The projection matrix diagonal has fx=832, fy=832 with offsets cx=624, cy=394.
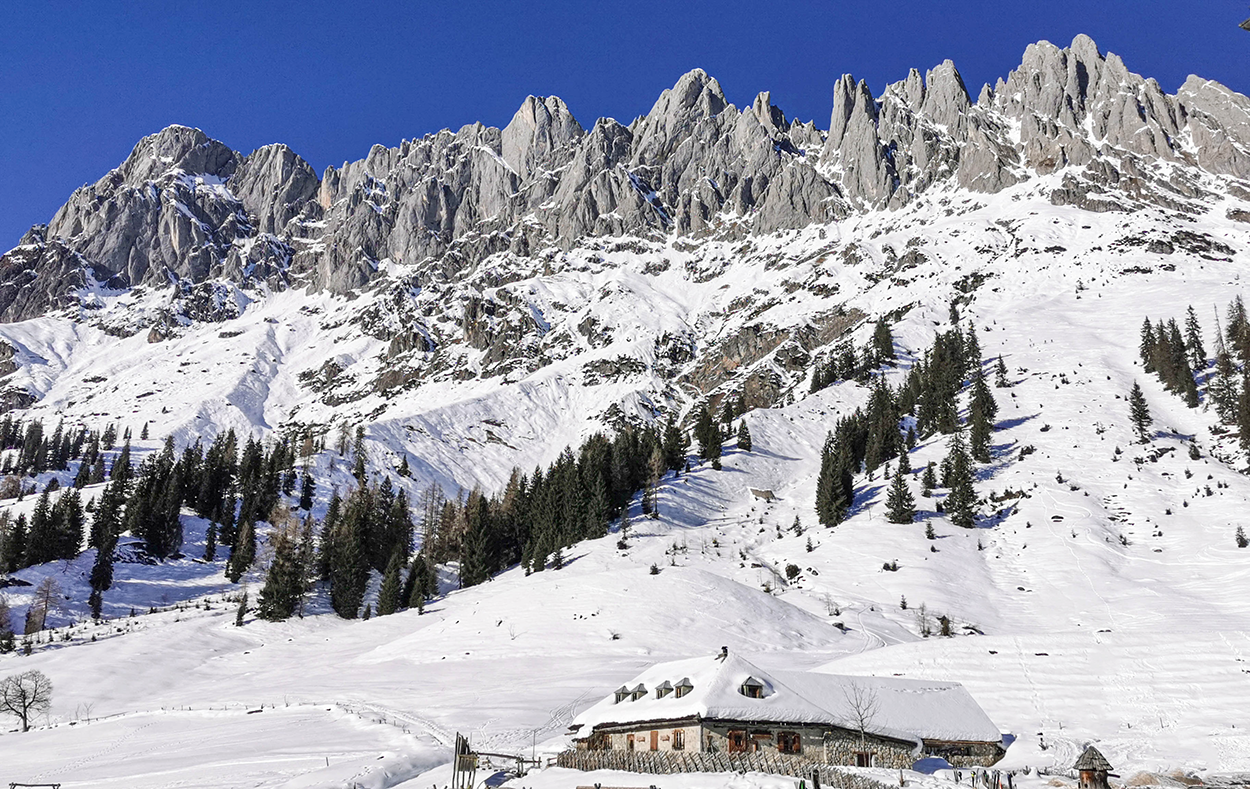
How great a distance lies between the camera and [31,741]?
47.8m

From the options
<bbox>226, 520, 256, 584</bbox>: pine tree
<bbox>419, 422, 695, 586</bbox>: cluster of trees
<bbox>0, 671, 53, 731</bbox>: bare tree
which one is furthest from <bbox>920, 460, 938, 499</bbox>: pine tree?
<bbox>0, 671, 53, 731</bbox>: bare tree

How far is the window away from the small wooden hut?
13399 millimetres

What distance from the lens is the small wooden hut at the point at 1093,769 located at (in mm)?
27562

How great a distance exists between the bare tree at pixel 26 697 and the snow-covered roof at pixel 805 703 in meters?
38.7

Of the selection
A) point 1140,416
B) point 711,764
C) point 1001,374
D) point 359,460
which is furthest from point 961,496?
point 359,460

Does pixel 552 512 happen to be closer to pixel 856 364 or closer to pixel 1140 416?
pixel 1140 416

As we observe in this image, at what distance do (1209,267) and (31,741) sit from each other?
23636 centimetres

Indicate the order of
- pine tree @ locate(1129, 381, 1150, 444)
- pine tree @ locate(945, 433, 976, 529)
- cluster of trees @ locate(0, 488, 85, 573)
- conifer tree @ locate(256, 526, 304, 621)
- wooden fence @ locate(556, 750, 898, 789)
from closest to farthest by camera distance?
1. wooden fence @ locate(556, 750, 898, 789)
2. conifer tree @ locate(256, 526, 304, 621)
3. pine tree @ locate(945, 433, 976, 529)
4. cluster of trees @ locate(0, 488, 85, 573)
5. pine tree @ locate(1129, 381, 1150, 444)

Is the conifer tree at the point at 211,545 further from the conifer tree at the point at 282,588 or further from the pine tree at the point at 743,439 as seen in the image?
the pine tree at the point at 743,439

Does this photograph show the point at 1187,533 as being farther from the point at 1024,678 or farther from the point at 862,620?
the point at 1024,678

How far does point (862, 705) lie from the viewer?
40.8 metres

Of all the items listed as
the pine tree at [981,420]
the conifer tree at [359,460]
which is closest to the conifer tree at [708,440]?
the pine tree at [981,420]

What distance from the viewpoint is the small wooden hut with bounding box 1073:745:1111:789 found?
1085 inches

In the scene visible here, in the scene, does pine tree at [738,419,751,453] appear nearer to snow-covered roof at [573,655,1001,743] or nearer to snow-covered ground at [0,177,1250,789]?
snow-covered ground at [0,177,1250,789]
